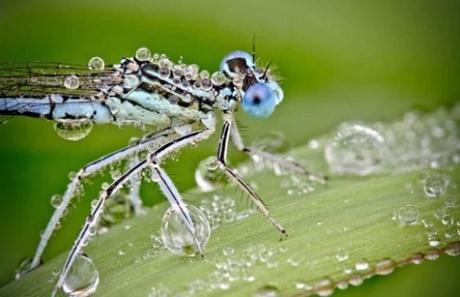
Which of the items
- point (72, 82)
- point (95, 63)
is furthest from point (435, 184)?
point (72, 82)

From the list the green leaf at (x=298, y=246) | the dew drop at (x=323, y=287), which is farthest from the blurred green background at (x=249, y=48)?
the dew drop at (x=323, y=287)

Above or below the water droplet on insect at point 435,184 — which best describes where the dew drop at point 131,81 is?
above

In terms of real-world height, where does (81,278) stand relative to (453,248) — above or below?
above

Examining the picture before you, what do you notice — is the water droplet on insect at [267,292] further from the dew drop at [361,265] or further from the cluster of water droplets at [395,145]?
the cluster of water droplets at [395,145]

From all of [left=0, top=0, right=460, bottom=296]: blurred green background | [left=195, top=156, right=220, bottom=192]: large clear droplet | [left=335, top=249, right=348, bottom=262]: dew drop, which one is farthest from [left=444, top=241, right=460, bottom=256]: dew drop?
[left=0, top=0, right=460, bottom=296]: blurred green background

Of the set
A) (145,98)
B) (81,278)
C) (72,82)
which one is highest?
(72,82)

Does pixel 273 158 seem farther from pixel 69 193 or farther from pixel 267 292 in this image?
pixel 267 292

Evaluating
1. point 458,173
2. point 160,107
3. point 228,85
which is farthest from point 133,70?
point 458,173
